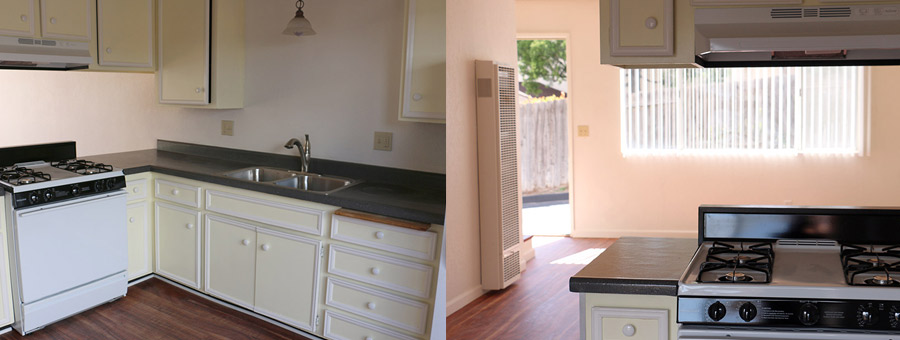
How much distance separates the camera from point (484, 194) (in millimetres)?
4562

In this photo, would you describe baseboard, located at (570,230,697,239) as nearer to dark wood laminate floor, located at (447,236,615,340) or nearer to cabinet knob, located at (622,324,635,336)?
dark wood laminate floor, located at (447,236,615,340)

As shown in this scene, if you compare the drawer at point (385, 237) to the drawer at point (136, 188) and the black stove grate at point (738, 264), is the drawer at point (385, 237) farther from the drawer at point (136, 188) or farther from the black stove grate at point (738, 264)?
the black stove grate at point (738, 264)

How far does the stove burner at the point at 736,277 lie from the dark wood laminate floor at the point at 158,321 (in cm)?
134

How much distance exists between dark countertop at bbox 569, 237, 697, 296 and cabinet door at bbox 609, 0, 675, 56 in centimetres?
69

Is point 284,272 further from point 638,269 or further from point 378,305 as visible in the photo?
point 638,269

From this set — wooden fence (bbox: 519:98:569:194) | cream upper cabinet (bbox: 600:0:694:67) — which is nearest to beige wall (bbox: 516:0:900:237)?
wooden fence (bbox: 519:98:569:194)

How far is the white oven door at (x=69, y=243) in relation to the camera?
1791mm

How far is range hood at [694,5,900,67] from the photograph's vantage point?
83.1 inches

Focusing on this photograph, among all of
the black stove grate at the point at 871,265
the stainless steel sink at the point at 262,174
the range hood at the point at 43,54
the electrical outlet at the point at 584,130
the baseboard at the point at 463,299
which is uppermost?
the range hood at the point at 43,54

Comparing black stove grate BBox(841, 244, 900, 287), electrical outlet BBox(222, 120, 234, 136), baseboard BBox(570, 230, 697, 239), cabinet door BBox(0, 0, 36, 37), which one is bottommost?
baseboard BBox(570, 230, 697, 239)

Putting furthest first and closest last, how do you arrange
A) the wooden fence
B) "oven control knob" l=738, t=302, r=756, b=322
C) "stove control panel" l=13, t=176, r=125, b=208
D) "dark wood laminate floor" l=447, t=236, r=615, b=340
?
the wooden fence, "dark wood laminate floor" l=447, t=236, r=615, b=340, "oven control knob" l=738, t=302, r=756, b=322, "stove control panel" l=13, t=176, r=125, b=208

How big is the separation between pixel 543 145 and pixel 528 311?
4.74m

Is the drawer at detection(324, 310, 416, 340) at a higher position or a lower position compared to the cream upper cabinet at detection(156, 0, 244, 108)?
lower

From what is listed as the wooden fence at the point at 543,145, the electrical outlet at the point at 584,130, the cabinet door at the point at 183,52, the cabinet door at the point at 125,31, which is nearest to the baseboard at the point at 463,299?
the electrical outlet at the point at 584,130
